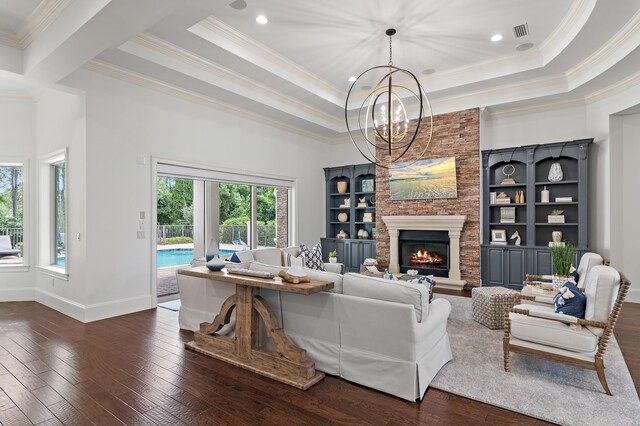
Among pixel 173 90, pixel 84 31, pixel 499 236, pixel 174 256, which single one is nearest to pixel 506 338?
pixel 499 236

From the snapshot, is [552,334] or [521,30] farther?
[521,30]

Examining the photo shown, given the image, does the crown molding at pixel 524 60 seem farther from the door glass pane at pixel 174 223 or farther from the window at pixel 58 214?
the window at pixel 58 214

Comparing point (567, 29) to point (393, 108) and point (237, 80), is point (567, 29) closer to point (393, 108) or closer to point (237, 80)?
point (393, 108)

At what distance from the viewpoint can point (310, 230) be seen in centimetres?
865

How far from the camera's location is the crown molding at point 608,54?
171 inches

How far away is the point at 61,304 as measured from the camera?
17.1 feet

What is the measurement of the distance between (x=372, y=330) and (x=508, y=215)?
510 cm

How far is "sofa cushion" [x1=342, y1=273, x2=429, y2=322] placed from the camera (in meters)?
2.83

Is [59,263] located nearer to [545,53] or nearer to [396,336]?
[396,336]

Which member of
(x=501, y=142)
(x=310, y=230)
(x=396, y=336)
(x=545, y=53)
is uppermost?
(x=545, y=53)

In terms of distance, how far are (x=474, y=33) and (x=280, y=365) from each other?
502 cm

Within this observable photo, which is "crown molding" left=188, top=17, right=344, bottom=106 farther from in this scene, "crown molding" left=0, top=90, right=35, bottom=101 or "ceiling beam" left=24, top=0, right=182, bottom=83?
"crown molding" left=0, top=90, right=35, bottom=101

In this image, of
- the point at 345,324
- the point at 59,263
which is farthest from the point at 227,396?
the point at 59,263

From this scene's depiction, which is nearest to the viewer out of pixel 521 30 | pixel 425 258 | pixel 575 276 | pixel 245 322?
pixel 245 322
